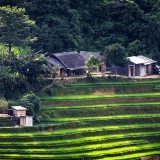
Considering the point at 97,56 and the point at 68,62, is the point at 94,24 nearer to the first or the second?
the point at 97,56

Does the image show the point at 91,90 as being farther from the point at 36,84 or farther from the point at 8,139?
the point at 8,139

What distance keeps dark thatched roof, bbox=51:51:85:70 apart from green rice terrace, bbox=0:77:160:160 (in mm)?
2411

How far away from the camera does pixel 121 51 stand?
8262cm

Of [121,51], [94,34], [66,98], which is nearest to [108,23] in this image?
[94,34]

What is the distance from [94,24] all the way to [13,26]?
14.0 m

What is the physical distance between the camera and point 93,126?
74.9m

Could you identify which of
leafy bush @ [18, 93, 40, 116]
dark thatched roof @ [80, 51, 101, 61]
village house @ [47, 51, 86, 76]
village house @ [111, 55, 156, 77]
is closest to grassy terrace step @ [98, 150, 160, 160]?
leafy bush @ [18, 93, 40, 116]

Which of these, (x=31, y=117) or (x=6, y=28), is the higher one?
(x=6, y=28)

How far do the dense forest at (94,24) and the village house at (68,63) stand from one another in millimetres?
2313

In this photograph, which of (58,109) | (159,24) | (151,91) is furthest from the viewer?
(159,24)

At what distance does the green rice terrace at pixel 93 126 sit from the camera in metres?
70.1

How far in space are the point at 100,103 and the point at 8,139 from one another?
10806 mm

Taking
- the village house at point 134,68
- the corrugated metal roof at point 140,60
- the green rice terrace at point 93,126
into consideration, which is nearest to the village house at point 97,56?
the village house at point 134,68

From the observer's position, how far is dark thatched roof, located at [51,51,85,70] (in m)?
82.8
